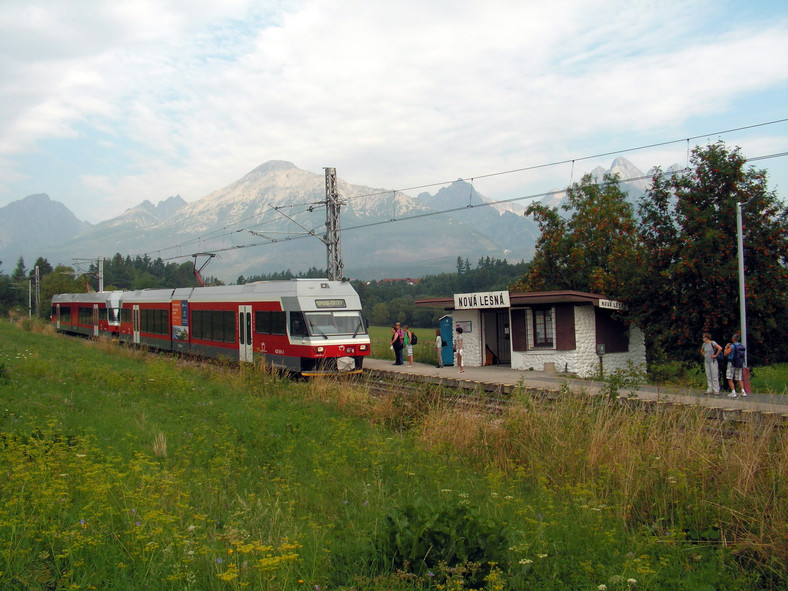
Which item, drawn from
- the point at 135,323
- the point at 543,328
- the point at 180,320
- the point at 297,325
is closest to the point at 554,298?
the point at 543,328

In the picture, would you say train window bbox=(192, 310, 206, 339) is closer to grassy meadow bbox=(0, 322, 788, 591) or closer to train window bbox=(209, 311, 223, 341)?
train window bbox=(209, 311, 223, 341)

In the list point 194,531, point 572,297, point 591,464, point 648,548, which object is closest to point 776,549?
point 648,548

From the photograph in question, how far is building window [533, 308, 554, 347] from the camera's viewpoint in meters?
24.7

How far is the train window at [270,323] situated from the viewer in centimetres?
2003

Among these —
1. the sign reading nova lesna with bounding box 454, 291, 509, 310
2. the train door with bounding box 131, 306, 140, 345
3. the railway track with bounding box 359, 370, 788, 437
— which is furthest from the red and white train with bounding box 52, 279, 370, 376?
the sign reading nova lesna with bounding box 454, 291, 509, 310

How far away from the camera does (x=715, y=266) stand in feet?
74.9

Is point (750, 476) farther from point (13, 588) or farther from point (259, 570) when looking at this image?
point (13, 588)

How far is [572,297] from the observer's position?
22969mm

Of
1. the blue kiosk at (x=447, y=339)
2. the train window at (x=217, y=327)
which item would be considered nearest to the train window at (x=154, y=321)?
the train window at (x=217, y=327)

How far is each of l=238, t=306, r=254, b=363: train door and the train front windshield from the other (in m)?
3.40

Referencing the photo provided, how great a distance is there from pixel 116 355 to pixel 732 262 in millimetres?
23345

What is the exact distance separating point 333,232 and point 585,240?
43.5 feet

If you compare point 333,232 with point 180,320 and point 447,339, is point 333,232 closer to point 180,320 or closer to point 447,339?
point 447,339

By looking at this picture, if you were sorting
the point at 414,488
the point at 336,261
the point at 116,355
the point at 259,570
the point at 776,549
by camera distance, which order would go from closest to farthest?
the point at 259,570
the point at 776,549
the point at 414,488
the point at 116,355
the point at 336,261
